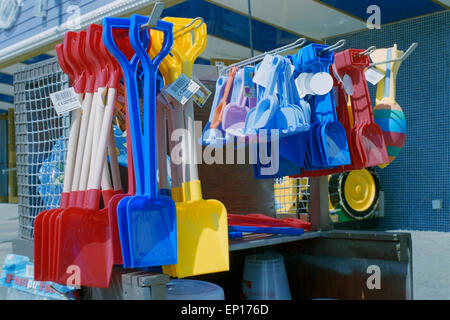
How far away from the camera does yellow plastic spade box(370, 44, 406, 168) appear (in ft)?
5.16

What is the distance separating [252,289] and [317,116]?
2.04 ft

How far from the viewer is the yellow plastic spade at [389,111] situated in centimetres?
157

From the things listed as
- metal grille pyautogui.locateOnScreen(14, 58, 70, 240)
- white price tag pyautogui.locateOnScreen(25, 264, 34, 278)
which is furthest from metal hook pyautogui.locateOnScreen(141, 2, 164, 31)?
white price tag pyautogui.locateOnScreen(25, 264, 34, 278)


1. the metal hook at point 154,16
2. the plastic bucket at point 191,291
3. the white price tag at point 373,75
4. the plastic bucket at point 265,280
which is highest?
the metal hook at point 154,16

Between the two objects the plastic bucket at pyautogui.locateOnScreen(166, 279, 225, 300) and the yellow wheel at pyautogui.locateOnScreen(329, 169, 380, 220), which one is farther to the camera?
the yellow wheel at pyautogui.locateOnScreen(329, 169, 380, 220)

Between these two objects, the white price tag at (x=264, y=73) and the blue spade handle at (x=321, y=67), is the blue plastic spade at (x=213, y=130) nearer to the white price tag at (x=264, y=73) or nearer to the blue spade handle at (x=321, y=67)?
the white price tag at (x=264, y=73)

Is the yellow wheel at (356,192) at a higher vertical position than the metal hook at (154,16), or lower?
lower

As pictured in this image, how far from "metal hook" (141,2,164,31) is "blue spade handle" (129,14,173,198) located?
0.08 ft

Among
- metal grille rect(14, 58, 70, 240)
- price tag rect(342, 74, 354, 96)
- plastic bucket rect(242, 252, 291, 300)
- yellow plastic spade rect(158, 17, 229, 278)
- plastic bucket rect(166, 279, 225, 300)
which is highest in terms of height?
price tag rect(342, 74, 354, 96)

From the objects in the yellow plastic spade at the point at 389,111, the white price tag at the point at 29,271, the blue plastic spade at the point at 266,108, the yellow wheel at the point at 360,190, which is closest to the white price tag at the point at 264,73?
the blue plastic spade at the point at 266,108

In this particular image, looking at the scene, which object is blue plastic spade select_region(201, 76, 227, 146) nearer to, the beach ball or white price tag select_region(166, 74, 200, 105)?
white price tag select_region(166, 74, 200, 105)

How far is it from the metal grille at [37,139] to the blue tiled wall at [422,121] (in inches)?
174

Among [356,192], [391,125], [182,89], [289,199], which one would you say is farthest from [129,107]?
[356,192]
